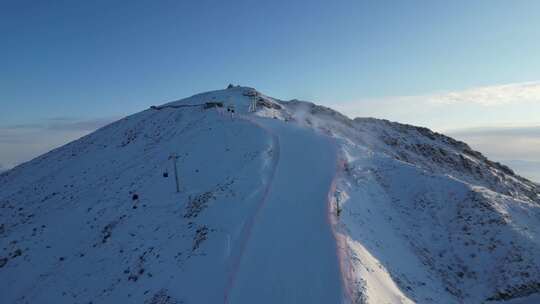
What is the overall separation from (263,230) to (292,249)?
93.7 inches

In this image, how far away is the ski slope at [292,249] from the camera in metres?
14.8

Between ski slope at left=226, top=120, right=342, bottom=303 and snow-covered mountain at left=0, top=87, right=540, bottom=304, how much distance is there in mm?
70

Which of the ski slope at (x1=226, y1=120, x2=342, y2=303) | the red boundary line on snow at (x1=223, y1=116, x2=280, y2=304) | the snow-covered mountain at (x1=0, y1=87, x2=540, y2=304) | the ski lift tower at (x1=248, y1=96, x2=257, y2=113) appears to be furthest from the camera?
the ski lift tower at (x1=248, y1=96, x2=257, y2=113)

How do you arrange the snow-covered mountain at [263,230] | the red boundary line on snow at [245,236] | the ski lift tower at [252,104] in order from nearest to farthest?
1. the red boundary line on snow at [245,236]
2. the snow-covered mountain at [263,230]
3. the ski lift tower at [252,104]

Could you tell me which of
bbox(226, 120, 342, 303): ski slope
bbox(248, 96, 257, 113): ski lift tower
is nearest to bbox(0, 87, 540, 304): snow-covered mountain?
bbox(226, 120, 342, 303): ski slope

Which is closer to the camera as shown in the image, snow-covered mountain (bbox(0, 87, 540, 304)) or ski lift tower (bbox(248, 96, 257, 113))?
snow-covered mountain (bbox(0, 87, 540, 304))

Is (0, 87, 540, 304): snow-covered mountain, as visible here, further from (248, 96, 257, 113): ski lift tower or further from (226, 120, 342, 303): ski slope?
(248, 96, 257, 113): ski lift tower

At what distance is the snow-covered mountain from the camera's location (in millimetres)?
17000

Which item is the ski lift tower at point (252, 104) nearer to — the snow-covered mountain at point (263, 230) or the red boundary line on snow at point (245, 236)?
the snow-covered mountain at point (263, 230)

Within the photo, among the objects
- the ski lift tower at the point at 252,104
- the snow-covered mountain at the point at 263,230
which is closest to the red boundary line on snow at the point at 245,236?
the snow-covered mountain at the point at 263,230

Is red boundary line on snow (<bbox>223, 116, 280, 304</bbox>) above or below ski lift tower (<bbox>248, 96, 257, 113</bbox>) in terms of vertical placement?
below

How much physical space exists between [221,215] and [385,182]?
1539 centimetres

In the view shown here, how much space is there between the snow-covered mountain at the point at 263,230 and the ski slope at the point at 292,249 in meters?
0.07

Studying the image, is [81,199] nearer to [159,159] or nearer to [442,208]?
[159,159]
